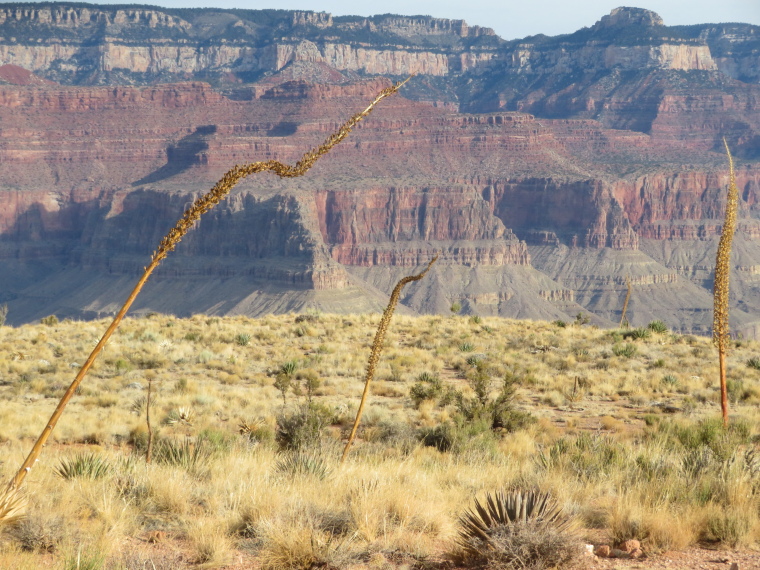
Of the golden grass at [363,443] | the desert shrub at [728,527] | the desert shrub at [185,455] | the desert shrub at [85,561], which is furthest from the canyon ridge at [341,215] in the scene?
the desert shrub at [85,561]

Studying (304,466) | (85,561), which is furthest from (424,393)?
(85,561)

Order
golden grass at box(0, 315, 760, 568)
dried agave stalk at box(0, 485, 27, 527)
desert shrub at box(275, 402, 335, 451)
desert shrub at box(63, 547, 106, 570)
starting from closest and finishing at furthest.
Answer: dried agave stalk at box(0, 485, 27, 527) → desert shrub at box(63, 547, 106, 570) → golden grass at box(0, 315, 760, 568) → desert shrub at box(275, 402, 335, 451)

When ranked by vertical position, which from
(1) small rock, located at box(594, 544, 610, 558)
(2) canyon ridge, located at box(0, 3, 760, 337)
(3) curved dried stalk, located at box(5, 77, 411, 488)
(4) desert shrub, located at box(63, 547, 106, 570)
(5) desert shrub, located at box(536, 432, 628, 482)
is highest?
(3) curved dried stalk, located at box(5, 77, 411, 488)

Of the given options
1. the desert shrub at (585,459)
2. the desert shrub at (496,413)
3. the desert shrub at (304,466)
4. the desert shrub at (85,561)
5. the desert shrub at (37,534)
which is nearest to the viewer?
the desert shrub at (85,561)

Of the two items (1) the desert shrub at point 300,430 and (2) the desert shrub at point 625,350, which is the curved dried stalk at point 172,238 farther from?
(2) the desert shrub at point 625,350

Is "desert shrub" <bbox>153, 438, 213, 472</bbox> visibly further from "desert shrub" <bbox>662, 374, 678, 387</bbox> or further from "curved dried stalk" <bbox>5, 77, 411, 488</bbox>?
"desert shrub" <bbox>662, 374, 678, 387</bbox>

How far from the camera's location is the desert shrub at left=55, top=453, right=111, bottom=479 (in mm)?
12688

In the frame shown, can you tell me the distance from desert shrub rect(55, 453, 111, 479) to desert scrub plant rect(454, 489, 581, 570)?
459cm

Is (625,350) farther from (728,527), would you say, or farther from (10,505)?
(10,505)

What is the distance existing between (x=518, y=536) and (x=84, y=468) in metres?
5.54

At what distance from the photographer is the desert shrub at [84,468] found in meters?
12.7

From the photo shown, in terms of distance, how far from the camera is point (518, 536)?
974cm

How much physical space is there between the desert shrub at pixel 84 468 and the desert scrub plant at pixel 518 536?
181 inches

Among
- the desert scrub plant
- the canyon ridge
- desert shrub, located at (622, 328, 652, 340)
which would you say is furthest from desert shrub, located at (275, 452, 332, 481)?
the canyon ridge
